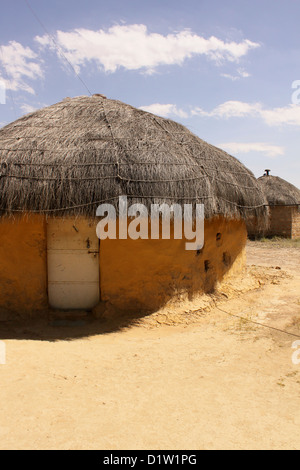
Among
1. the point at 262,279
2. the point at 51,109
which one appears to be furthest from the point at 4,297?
the point at 262,279

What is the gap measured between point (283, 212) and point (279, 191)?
1226 mm

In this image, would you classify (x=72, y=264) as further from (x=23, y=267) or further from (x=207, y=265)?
(x=207, y=265)

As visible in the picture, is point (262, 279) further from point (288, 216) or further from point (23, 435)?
point (288, 216)

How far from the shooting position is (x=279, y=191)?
59.8ft

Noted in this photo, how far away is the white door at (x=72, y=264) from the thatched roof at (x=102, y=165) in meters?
0.58

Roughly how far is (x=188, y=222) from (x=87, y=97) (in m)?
4.26

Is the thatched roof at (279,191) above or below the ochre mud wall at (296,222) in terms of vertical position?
above

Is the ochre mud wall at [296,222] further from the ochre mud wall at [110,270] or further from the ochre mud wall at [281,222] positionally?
the ochre mud wall at [110,270]

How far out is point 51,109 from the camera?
787 centimetres

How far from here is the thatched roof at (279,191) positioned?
1780cm

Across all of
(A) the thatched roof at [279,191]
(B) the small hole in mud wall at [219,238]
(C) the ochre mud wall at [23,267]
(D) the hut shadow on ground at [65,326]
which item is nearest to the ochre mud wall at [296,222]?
(A) the thatched roof at [279,191]

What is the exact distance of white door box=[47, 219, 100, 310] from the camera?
6434mm

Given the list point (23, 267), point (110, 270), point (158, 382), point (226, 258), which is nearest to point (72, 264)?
point (110, 270)

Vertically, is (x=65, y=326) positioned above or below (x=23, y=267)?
below
